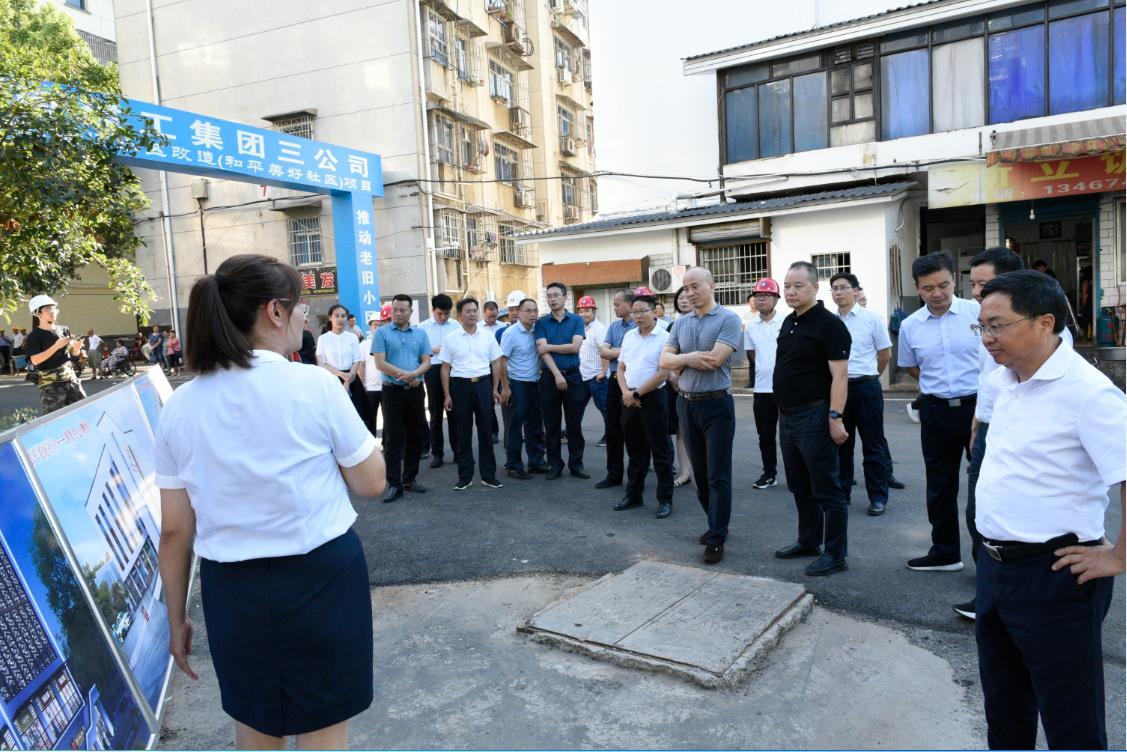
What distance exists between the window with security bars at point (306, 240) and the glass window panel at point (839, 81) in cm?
1531

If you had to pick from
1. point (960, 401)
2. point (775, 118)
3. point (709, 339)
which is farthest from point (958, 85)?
point (960, 401)

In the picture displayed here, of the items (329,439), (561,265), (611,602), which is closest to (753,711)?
(611,602)

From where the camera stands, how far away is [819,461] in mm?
4586

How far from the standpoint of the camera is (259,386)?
194cm

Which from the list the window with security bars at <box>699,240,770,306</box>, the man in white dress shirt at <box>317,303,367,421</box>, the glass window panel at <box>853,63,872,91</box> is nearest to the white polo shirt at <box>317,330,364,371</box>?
the man in white dress shirt at <box>317,303,367,421</box>

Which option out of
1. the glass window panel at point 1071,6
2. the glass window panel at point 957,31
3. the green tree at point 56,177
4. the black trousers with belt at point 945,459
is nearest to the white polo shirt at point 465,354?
the green tree at point 56,177

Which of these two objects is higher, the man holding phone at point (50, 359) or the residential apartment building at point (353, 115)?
the residential apartment building at point (353, 115)

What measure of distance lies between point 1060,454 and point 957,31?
578 inches

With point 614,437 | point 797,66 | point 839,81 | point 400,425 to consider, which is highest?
point 797,66

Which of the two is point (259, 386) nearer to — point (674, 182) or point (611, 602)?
point (611, 602)

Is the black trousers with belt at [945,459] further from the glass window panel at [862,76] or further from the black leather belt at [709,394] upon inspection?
the glass window panel at [862,76]

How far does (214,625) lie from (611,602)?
8.37ft

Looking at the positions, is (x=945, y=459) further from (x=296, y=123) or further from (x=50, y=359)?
(x=296, y=123)

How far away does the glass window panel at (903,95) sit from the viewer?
14336 mm
